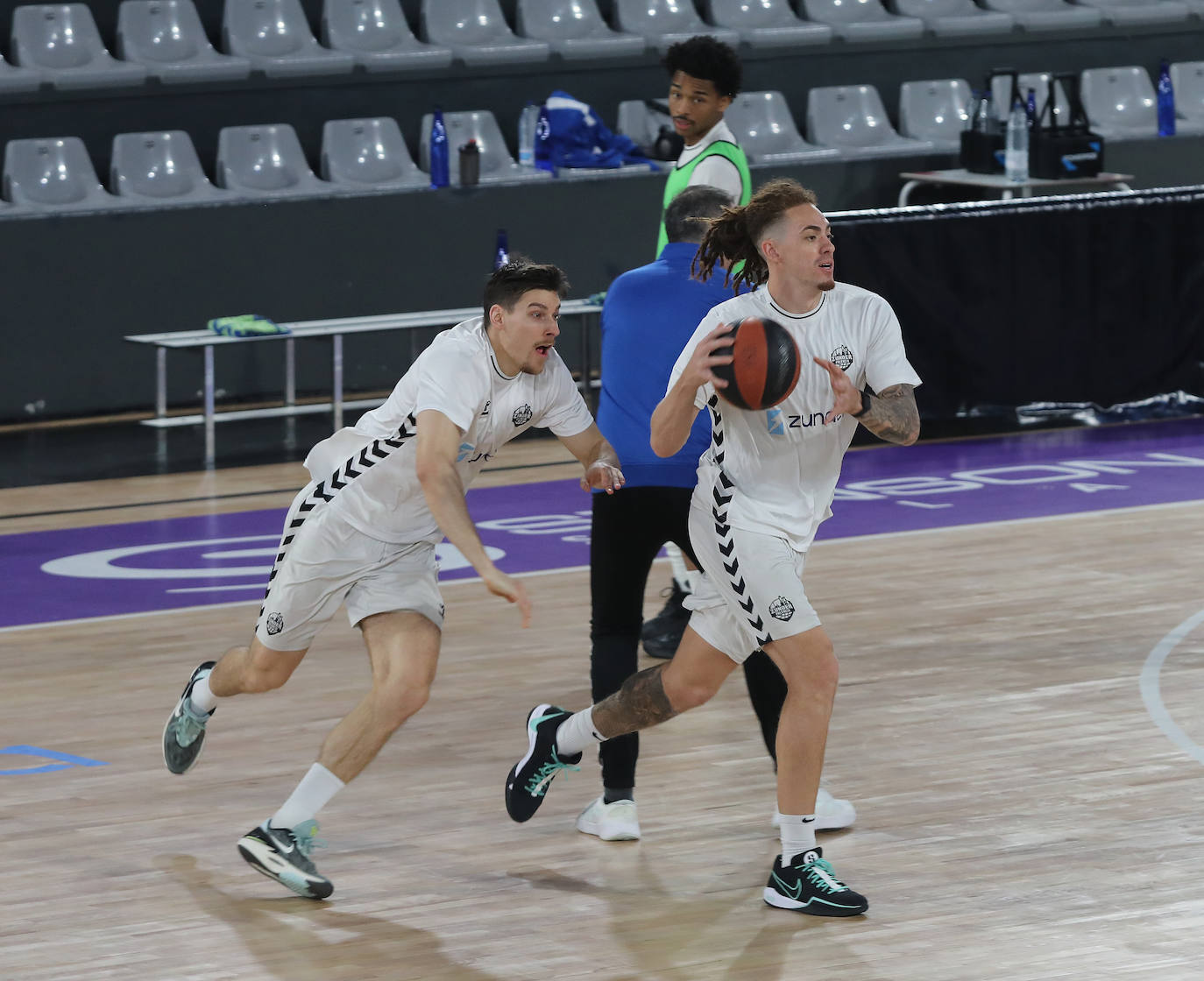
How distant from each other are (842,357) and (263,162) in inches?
356

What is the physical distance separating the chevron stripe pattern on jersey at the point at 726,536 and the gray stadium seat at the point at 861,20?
36.3 ft

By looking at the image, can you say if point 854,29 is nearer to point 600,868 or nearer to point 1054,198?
point 1054,198

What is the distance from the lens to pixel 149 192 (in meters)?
13.2

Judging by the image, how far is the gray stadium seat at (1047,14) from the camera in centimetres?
1647

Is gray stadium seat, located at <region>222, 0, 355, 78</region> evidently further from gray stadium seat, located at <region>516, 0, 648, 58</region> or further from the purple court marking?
the purple court marking

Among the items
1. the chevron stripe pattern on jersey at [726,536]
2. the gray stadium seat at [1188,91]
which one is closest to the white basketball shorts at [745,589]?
the chevron stripe pattern on jersey at [726,536]

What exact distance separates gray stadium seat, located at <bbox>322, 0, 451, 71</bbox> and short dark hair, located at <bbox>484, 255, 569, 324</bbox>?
30.3ft

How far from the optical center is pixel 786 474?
5.20 metres

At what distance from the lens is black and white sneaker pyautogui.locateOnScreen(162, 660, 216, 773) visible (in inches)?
239

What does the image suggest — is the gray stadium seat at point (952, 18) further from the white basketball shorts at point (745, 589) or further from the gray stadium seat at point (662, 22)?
the white basketball shorts at point (745, 589)

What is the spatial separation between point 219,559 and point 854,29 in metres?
8.34

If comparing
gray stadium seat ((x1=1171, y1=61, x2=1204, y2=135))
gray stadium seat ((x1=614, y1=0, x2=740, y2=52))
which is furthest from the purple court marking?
gray stadium seat ((x1=1171, y1=61, x2=1204, y2=135))

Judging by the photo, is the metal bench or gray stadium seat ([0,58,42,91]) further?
gray stadium seat ([0,58,42,91])

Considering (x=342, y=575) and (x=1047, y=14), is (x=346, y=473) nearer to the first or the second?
(x=342, y=575)
